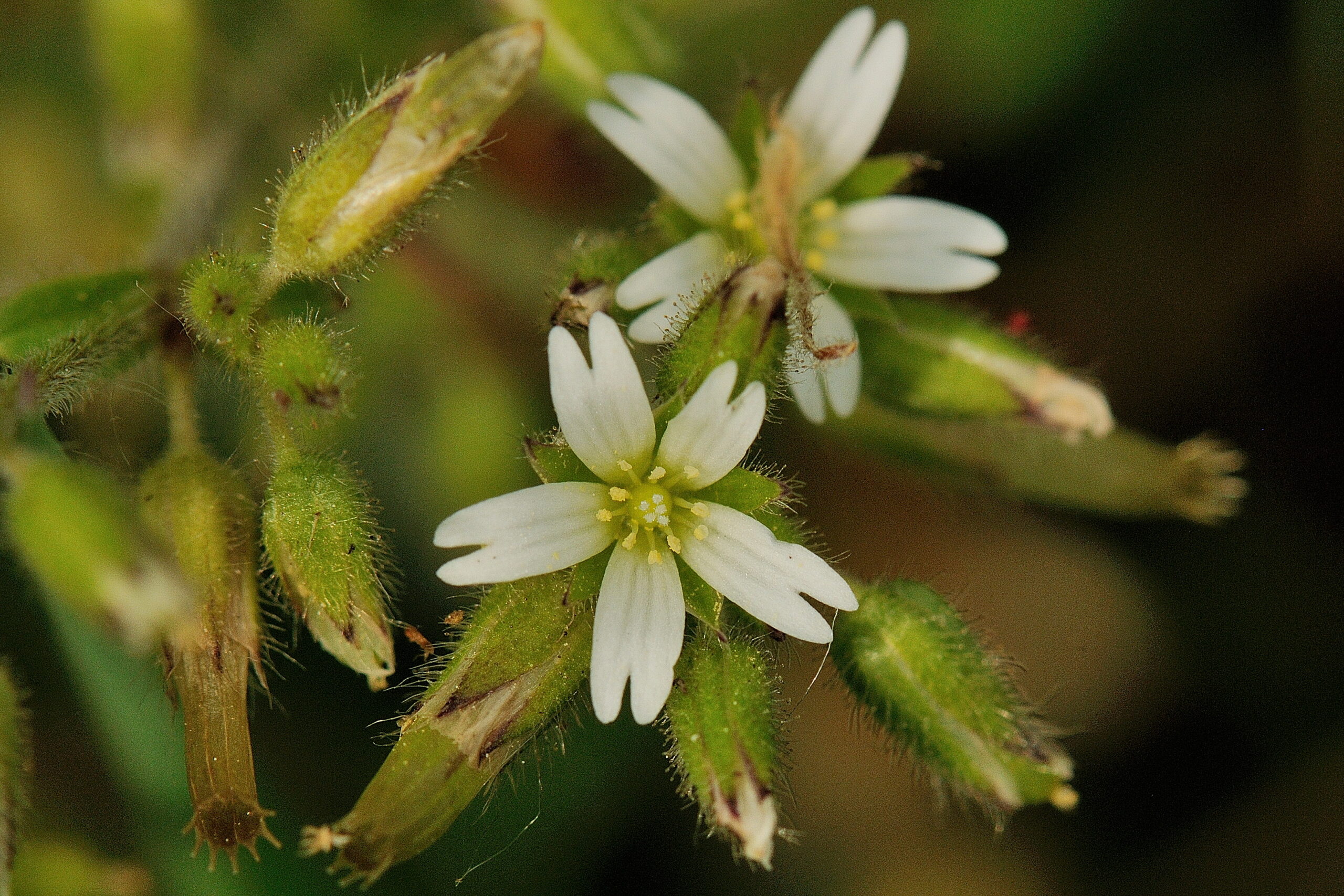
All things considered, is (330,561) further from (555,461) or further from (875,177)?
(875,177)

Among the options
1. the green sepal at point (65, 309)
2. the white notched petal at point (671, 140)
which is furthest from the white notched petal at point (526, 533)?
the green sepal at point (65, 309)

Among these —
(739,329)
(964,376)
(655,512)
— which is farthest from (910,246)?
(655,512)

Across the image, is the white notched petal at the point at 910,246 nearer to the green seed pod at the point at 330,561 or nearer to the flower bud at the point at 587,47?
the flower bud at the point at 587,47

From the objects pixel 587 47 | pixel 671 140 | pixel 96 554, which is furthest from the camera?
pixel 587 47

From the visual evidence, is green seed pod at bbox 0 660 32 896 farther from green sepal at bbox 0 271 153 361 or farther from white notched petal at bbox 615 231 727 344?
white notched petal at bbox 615 231 727 344

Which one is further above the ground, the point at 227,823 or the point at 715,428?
the point at 715,428

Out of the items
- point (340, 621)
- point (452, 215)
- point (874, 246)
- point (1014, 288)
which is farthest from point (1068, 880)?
point (452, 215)
